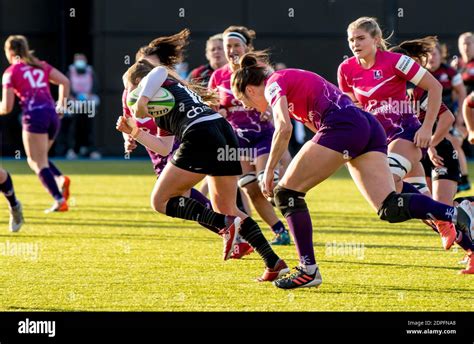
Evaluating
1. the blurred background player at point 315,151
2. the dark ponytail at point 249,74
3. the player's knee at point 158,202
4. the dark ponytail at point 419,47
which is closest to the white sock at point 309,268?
the blurred background player at point 315,151

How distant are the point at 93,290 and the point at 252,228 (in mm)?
1205

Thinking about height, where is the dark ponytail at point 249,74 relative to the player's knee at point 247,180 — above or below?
above

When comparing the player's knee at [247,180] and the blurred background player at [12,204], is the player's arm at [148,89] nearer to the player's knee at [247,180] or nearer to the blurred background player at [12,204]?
the player's knee at [247,180]

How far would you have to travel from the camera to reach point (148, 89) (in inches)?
300

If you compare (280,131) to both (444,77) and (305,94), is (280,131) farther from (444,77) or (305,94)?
(444,77)

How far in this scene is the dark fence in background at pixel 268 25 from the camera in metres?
24.6

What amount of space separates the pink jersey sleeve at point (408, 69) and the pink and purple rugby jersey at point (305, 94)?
3.68 ft

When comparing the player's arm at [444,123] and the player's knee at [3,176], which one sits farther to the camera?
the player's knee at [3,176]

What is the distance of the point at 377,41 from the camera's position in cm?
858

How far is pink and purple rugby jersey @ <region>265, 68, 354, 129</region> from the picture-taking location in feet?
23.9

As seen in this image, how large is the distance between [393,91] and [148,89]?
6.83 feet

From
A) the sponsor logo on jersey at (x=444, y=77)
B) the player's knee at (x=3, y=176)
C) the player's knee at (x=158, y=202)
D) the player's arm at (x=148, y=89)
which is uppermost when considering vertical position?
the player's arm at (x=148, y=89)
